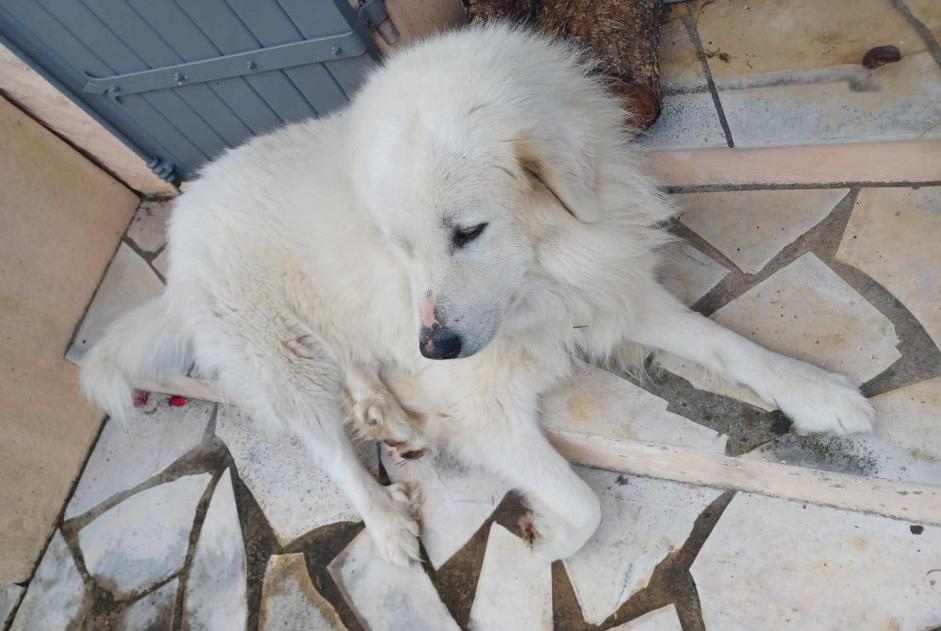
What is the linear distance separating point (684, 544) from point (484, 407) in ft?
2.95

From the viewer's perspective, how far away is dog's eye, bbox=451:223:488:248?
6.32 ft

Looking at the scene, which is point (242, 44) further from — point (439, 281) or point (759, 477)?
point (759, 477)

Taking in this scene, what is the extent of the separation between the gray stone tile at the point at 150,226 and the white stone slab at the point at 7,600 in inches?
70.9

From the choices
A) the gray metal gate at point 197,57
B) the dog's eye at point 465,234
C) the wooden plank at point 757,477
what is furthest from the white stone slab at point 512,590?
the gray metal gate at point 197,57

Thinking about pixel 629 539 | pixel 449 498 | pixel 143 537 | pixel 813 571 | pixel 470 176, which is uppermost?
pixel 470 176

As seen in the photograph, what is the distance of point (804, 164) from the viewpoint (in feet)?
9.18

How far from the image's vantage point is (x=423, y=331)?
1.98 m

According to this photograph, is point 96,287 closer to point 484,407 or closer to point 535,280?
point 484,407

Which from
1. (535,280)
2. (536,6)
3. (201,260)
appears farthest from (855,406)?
(201,260)

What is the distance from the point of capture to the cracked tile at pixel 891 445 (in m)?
2.19

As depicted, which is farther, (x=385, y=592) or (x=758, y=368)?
(x=385, y=592)

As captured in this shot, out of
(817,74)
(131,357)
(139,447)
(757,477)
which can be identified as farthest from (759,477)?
(139,447)

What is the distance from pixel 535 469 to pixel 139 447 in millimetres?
2151

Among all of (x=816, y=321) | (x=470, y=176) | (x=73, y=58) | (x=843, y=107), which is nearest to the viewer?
(x=470, y=176)
